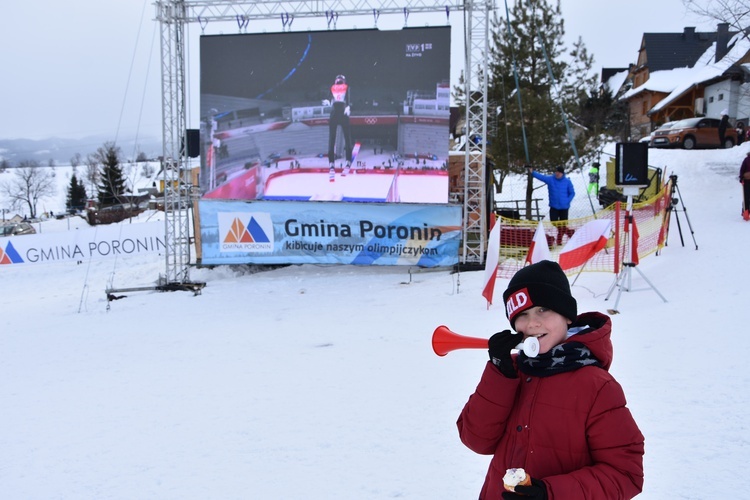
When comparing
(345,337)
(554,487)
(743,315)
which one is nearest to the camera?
(554,487)

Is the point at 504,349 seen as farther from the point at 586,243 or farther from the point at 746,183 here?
the point at 746,183

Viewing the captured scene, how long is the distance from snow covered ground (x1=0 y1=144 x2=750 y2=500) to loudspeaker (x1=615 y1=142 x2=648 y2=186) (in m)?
1.85

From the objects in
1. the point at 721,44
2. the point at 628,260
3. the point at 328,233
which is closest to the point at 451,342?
the point at 628,260

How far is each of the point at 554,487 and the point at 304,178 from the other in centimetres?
1334

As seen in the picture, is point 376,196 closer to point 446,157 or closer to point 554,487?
point 446,157

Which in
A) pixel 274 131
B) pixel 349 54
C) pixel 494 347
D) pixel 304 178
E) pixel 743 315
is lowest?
pixel 743 315

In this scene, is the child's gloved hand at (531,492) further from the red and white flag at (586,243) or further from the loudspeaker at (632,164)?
the red and white flag at (586,243)

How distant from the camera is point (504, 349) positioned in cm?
182

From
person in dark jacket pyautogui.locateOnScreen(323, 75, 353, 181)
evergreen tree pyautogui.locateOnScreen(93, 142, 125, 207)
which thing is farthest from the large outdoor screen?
evergreen tree pyautogui.locateOnScreen(93, 142, 125, 207)

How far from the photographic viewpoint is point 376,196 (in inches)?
568

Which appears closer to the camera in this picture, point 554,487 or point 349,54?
point 554,487

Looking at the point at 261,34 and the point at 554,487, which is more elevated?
the point at 261,34

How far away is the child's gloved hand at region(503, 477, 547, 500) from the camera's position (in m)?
1.71

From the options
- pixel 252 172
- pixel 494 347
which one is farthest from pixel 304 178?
pixel 494 347
